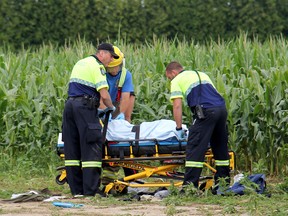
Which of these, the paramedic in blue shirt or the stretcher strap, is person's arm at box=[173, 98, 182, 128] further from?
the paramedic in blue shirt

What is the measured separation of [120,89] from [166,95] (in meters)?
2.00

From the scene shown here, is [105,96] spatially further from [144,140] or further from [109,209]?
[109,209]

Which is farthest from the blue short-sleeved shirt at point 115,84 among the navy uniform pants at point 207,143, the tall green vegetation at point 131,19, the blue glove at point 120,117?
the tall green vegetation at point 131,19

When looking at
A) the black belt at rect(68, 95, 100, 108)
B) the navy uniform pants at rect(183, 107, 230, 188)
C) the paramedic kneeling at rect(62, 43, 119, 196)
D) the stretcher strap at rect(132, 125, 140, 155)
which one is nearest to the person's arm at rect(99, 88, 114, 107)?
the paramedic kneeling at rect(62, 43, 119, 196)

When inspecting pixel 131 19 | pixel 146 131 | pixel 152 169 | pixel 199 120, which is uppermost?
pixel 131 19

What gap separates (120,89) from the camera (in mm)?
13438

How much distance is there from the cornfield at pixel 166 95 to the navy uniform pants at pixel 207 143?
61.4 inches

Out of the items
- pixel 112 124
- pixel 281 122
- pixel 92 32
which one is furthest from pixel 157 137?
pixel 92 32

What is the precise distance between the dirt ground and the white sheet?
3.05ft

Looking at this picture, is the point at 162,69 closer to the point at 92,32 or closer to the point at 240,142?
the point at 240,142

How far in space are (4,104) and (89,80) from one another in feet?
13.0

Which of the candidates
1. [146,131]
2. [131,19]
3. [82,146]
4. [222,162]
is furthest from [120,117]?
[131,19]

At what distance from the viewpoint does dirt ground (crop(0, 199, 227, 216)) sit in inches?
423

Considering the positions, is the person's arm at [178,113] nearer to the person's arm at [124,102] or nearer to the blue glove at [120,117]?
the blue glove at [120,117]
